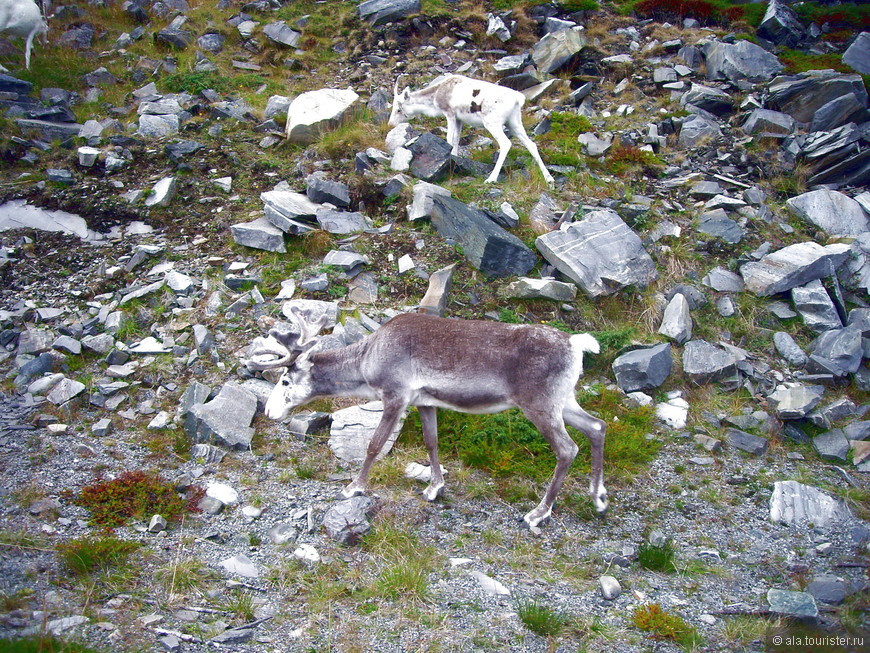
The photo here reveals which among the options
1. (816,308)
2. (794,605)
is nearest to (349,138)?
(816,308)

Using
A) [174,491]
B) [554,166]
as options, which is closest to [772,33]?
[554,166]

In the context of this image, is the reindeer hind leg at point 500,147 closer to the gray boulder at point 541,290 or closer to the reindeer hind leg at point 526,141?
the reindeer hind leg at point 526,141

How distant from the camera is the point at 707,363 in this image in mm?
10109

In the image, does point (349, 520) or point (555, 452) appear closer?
point (349, 520)

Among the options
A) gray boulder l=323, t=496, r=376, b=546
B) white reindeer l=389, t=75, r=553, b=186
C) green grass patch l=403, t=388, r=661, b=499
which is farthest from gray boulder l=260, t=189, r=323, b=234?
gray boulder l=323, t=496, r=376, b=546

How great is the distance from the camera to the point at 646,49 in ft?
65.9

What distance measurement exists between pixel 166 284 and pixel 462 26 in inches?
575

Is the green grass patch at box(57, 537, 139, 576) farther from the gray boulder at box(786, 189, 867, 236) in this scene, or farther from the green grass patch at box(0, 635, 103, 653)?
the gray boulder at box(786, 189, 867, 236)

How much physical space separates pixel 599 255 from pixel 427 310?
326 cm

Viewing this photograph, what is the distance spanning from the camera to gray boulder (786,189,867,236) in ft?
42.6

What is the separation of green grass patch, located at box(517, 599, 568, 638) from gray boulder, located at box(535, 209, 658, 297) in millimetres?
6258

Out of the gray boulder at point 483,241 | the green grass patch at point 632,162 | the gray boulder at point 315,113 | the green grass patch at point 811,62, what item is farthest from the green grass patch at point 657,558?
the green grass patch at point 811,62

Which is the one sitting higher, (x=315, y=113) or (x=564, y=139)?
(x=315, y=113)

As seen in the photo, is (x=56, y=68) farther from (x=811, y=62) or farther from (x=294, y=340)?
(x=811, y=62)
